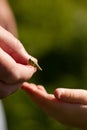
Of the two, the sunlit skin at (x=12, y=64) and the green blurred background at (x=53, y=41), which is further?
the green blurred background at (x=53, y=41)

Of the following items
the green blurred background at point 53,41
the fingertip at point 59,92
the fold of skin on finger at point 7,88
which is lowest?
the green blurred background at point 53,41

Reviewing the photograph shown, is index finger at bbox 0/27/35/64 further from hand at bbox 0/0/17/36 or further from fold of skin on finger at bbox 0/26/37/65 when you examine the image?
hand at bbox 0/0/17/36

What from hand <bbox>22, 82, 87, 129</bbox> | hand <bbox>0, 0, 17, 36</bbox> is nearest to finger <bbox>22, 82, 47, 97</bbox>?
hand <bbox>22, 82, 87, 129</bbox>

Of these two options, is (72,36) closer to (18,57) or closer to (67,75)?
Result: (67,75)

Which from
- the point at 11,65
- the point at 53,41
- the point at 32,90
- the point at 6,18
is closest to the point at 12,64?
the point at 11,65

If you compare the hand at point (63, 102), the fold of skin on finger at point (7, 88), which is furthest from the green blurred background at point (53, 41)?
the fold of skin on finger at point (7, 88)

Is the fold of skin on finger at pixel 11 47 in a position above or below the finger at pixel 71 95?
above

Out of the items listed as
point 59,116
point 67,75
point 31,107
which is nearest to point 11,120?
point 31,107

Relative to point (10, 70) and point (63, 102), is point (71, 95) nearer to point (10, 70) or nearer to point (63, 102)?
point (63, 102)

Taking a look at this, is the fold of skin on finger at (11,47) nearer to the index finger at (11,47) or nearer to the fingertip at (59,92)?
the index finger at (11,47)
